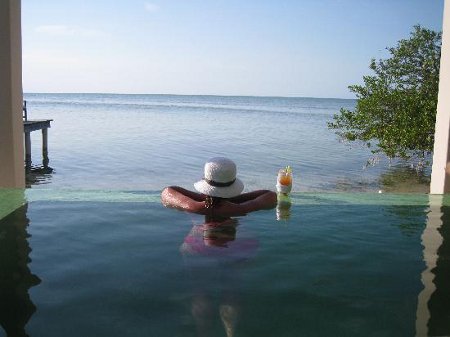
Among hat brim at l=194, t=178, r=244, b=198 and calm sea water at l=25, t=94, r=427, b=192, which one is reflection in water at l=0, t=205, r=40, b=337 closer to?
hat brim at l=194, t=178, r=244, b=198

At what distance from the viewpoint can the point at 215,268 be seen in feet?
13.2

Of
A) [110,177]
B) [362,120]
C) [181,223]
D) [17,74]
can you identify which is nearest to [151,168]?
[110,177]

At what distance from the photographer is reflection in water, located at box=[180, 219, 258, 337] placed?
3.23 metres

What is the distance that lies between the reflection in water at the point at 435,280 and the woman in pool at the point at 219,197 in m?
1.69

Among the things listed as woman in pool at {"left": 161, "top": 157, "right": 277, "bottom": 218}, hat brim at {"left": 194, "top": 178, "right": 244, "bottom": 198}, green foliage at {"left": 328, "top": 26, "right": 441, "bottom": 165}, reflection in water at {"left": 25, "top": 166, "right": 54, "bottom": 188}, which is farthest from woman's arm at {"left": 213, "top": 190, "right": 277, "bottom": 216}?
reflection in water at {"left": 25, "top": 166, "right": 54, "bottom": 188}

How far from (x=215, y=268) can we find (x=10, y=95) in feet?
14.5

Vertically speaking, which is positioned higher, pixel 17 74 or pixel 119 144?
pixel 17 74

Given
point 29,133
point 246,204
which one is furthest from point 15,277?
point 29,133

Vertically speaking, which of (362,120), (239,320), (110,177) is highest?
(362,120)

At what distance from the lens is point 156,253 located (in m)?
4.49

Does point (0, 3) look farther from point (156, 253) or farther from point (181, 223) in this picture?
point (156, 253)

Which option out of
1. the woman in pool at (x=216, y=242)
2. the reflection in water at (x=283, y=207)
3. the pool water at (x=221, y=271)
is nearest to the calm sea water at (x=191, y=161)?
the reflection in water at (x=283, y=207)

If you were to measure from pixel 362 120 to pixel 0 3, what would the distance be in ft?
36.9

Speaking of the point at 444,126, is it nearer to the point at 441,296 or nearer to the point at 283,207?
the point at 283,207
